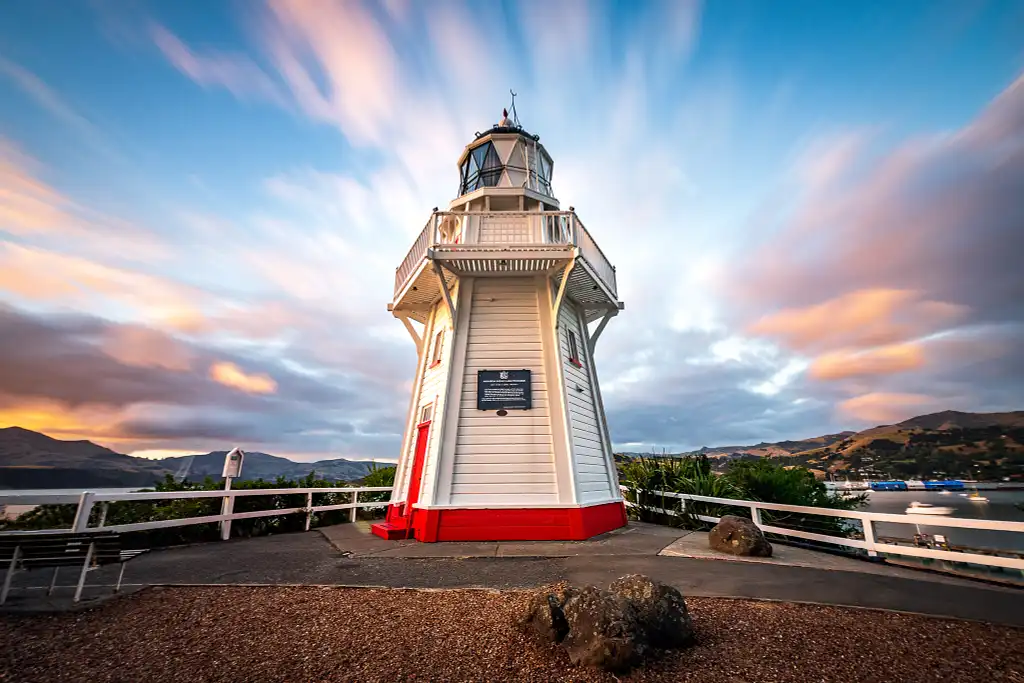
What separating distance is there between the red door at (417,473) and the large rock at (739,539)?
18.4ft

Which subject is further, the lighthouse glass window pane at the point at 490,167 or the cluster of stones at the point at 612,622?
the lighthouse glass window pane at the point at 490,167

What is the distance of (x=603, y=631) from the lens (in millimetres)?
3145

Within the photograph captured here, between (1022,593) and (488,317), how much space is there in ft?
27.8

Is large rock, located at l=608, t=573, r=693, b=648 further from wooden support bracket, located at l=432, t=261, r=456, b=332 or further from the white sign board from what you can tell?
the white sign board

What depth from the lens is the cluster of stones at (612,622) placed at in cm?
304

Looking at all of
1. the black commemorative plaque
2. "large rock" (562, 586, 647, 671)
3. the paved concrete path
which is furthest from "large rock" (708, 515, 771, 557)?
"large rock" (562, 586, 647, 671)

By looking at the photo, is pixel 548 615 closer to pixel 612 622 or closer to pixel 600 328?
pixel 612 622

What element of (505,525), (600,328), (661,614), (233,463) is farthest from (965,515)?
(233,463)

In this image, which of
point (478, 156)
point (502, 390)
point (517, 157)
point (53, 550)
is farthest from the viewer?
point (478, 156)

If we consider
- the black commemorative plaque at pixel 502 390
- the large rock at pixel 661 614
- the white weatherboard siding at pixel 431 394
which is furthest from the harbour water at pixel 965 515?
the white weatherboard siding at pixel 431 394

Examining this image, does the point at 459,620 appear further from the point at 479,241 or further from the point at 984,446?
the point at 984,446

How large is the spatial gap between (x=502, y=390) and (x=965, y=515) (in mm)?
32440

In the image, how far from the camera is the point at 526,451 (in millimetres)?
8609

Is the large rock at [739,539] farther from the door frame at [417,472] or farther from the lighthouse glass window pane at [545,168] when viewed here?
the lighthouse glass window pane at [545,168]
